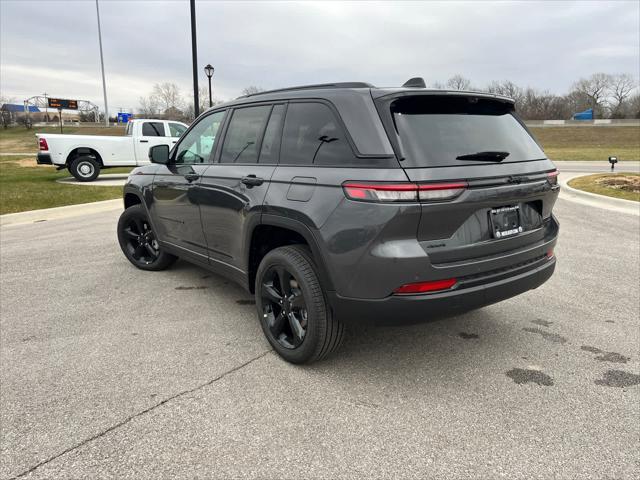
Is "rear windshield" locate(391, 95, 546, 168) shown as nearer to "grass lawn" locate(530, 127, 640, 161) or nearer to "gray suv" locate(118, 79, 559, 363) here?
"gray suv" locate(118, 79, 559, 363)

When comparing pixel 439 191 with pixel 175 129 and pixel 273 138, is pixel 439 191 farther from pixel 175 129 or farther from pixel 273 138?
pixel 175 129

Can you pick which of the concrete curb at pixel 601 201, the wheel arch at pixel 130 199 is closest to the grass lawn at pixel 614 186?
the concrete curb at pixel 601 201

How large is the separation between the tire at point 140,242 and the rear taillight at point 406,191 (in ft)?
10.6

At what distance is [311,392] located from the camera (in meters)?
2.79

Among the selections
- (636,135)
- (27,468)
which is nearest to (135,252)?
(27,468)

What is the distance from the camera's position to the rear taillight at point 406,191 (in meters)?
2.43

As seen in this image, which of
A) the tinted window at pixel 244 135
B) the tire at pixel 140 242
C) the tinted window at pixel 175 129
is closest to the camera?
the tinted window at pixel 244 135

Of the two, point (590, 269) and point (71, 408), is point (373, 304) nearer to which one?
point (71, 408)

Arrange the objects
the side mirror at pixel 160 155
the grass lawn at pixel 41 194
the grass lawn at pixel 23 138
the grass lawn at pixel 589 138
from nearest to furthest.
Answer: the side mirror at pixel 160 155 → the grass lawn at pixel 41 194 → the grass lawn at pixel 23 138 → the grass lawn at pixel 589 138

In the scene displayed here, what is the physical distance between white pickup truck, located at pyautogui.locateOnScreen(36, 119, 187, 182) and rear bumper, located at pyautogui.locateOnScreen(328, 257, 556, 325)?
13.2 meters

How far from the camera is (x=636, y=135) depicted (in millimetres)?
51125

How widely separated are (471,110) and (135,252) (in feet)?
13.6

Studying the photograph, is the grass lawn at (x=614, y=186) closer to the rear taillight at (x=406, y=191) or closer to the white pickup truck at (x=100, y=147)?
the rear taillight at (x=406, y=191)

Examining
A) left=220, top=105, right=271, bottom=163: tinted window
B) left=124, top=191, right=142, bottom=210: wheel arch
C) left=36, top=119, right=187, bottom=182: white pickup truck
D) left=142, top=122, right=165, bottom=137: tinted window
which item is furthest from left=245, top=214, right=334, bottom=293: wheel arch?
left=142, top=122, right=165, bottom=137: tinted window
